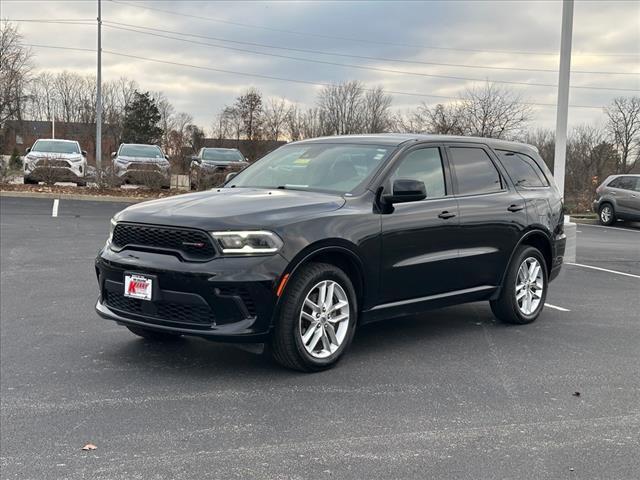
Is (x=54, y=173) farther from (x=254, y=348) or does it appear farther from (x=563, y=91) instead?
(x=254, y=348)

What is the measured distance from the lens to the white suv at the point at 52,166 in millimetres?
20969

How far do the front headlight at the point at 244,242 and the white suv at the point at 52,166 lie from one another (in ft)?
59.7

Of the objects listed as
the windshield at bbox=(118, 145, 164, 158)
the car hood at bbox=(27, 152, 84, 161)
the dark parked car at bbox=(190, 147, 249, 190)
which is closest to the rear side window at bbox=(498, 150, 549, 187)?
the dark parked car at bbox=(190, 147, 249, 190)

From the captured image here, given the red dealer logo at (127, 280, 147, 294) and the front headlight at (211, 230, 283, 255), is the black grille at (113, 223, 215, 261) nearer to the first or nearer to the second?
the front headlight at (211, 230, 283, 255)

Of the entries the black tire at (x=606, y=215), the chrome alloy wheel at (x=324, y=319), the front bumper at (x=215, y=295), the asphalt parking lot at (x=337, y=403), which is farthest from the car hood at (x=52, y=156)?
the chrome alloy wheel at (x=324, y=319)

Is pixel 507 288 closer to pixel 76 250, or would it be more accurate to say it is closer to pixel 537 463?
pixel 537 463

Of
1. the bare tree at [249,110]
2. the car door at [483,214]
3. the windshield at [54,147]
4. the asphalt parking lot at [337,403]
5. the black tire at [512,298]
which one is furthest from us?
the bare tree at [249,110]

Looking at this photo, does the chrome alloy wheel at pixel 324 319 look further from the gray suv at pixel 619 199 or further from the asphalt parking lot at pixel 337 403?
the gray suv at pixel 619 199

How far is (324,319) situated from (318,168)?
1483 millimetres

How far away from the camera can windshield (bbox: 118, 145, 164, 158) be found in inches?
864

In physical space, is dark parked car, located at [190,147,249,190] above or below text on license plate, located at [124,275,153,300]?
above

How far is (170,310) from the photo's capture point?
467 cm

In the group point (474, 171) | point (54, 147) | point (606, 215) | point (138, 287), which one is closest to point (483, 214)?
point (474, 171)

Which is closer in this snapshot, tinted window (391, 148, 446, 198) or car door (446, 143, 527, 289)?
tinted window (391, 148, 446, 198)
